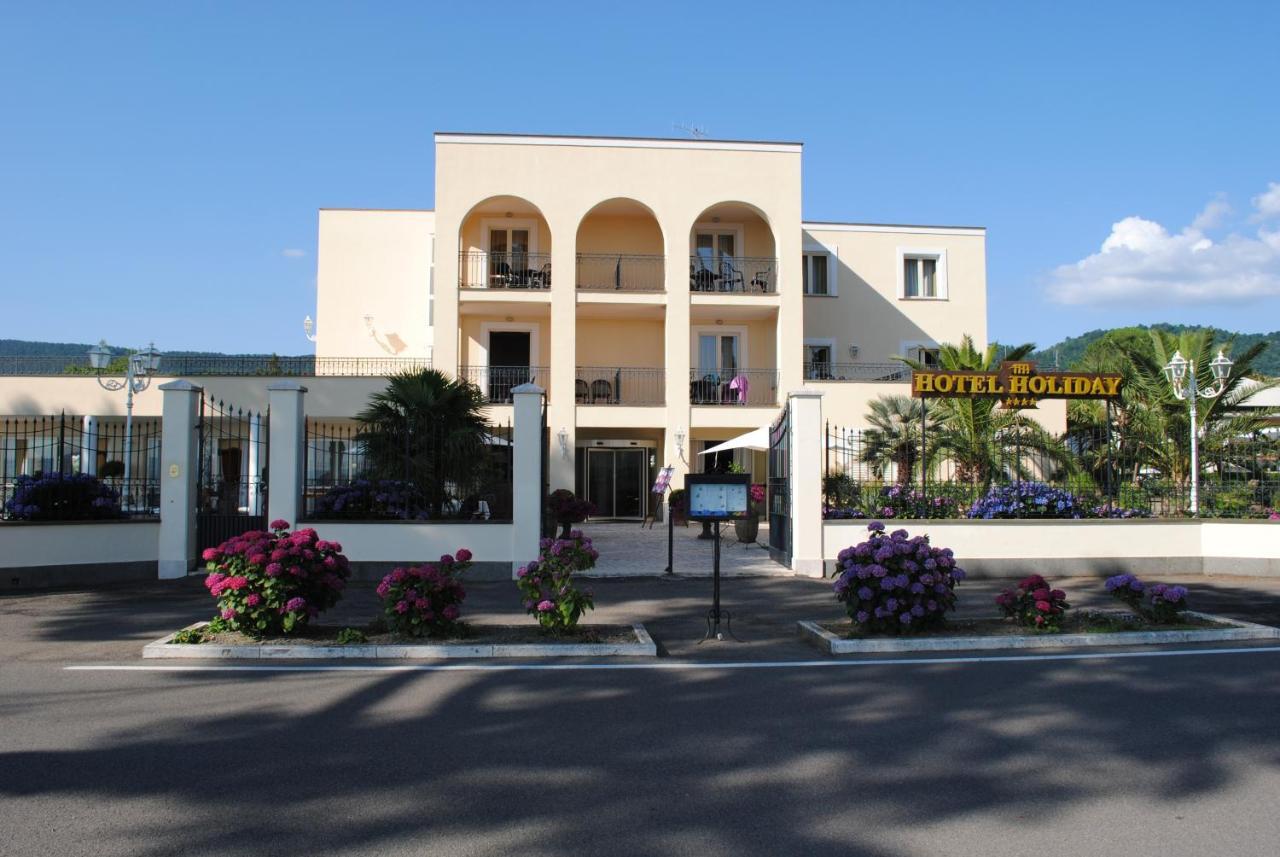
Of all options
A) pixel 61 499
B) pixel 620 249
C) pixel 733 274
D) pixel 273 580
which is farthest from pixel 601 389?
pixel 273 580

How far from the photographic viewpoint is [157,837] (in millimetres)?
4320

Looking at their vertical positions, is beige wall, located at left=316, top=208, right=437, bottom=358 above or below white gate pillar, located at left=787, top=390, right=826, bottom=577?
above

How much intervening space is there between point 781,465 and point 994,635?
287 inches

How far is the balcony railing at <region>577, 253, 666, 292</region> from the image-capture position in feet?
98.0

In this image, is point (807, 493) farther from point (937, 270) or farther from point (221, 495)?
point (937, 270)

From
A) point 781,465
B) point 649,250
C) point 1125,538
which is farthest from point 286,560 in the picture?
point 649,250

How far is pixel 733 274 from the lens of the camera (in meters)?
30.1

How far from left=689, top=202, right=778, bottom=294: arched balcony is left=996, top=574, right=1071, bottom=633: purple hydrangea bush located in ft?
64.7

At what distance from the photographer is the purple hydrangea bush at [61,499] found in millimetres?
13578

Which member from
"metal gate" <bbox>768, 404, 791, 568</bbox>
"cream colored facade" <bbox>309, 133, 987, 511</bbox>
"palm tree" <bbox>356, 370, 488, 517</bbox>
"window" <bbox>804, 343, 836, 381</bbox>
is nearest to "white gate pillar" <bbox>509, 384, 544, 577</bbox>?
"palm tree" <bbox>356, 370, 488, 517</bbox>

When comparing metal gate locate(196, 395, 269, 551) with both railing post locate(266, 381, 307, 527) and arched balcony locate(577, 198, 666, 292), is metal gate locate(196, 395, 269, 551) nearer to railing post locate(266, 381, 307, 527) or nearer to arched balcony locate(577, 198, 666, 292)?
railing post locate(266, 381, 307, 527)

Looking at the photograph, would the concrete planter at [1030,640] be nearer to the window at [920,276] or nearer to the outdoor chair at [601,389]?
the outdoor chair at [601,389]

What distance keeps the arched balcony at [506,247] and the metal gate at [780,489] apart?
43.6 feet

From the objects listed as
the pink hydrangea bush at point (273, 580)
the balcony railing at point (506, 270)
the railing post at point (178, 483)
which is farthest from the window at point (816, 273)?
the pink hydrangea bush at point (273, 580)
